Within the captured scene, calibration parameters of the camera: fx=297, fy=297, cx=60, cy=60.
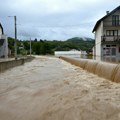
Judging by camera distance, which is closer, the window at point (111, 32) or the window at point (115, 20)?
the window at point (111, 32)

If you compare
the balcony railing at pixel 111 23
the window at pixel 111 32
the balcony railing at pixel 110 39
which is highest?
the balcony railing at pixel 111 23

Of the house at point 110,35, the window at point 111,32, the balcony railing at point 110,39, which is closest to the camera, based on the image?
the balcony railing at point 110,39

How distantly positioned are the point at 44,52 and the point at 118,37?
6746 cm

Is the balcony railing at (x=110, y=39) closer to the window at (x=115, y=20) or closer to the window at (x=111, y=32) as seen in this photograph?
the window at (x=111, y=32)

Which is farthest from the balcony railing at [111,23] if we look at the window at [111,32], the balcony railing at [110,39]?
the balcony railing at [110,39]

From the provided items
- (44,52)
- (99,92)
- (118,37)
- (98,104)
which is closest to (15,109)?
(98,104)

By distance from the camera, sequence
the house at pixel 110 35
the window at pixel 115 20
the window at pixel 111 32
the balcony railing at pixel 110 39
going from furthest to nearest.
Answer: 1. the window at pixel 115 20
2. the window at pixel 111 32
3. the house at pixel 110 35
4. the balcony railing at pixel 110 39

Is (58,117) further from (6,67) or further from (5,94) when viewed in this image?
(6,67)

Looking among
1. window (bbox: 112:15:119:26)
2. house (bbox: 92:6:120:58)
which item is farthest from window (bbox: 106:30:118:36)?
window (bbox: 112:15:119:26)

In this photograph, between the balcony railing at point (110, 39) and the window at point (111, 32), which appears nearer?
the balcony railing at point (110, 39)

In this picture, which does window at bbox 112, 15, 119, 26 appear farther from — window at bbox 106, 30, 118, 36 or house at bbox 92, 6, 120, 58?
window at bbox 106, 30, 118, 36

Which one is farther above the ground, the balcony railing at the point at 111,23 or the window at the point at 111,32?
the balcony railing at the point at 111,23

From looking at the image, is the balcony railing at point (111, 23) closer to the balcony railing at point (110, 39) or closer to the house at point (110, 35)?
the house at point (110, 35)

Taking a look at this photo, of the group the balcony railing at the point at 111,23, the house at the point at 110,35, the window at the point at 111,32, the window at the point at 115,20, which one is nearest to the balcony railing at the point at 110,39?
the house at the point at 110,35
